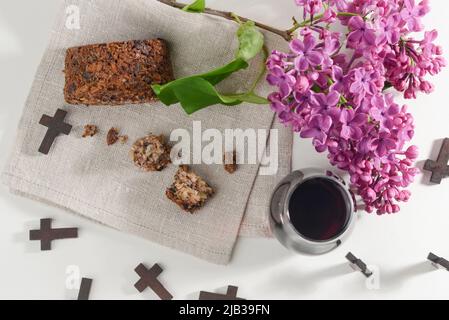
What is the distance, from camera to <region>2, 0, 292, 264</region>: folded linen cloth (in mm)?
952

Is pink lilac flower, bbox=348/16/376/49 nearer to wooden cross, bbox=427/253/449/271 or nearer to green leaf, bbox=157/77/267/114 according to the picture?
green leaf, bbox=157/77/267/114

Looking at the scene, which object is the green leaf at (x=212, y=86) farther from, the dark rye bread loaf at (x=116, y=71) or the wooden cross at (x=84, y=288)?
the wooden cross at (x=84, y=288)

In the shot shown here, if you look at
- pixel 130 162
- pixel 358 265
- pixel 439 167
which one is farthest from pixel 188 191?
pixel 439 167

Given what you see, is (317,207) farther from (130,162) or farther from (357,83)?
(130,162)

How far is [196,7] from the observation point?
0.92 meters

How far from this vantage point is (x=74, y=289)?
101 cm

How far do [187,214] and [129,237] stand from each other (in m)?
0.13

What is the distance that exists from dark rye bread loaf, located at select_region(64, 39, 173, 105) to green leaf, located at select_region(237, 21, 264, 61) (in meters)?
0.15

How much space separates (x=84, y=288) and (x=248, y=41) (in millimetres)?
578

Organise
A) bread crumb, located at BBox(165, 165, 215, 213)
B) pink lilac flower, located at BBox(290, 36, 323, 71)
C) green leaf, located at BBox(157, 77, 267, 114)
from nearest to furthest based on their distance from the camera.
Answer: pink lilac flower, located at BBox(290, 36, 323, 71) < green leaf, located at BBox(157, 77, 267, 114) < bread crumb, located at BBox(165, 165, 215, 213)

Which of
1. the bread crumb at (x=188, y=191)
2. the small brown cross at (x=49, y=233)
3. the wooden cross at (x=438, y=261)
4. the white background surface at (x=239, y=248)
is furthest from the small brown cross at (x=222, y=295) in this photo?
the wooden cross at (x=438, y=261)

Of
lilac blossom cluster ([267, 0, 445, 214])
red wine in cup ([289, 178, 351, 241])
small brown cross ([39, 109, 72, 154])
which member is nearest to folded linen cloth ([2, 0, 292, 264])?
small brown cross ([39, 109, 72, 154])
